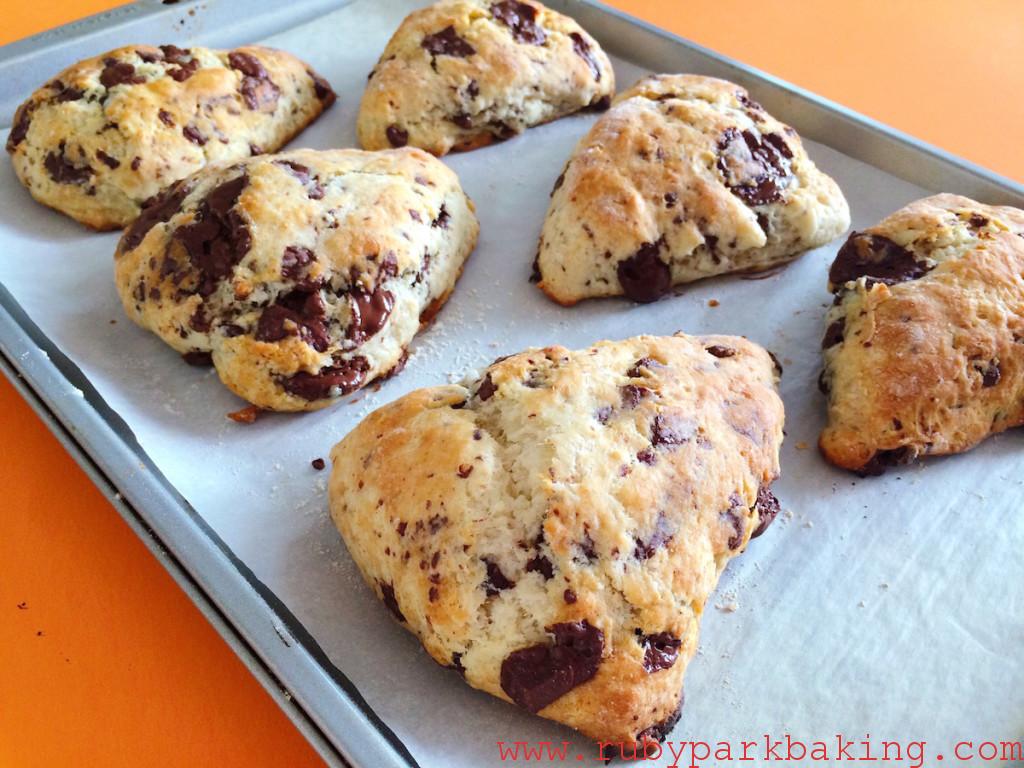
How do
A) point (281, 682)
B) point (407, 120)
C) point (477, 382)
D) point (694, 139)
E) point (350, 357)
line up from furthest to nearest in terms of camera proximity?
1. point (407, 120)
2. point (694, 139)
3. point (350, 357)
4. point (477, 382)
5. point (281, 682)

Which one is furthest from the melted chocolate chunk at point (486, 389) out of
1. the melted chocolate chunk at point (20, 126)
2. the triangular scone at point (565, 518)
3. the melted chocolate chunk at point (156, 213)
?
the melted chocolate chunk at point (20, 126)

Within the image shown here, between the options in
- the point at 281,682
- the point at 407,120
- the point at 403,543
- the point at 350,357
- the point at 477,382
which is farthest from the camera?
the point at 407,120

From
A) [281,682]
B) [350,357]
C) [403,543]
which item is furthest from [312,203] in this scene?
[281,682]

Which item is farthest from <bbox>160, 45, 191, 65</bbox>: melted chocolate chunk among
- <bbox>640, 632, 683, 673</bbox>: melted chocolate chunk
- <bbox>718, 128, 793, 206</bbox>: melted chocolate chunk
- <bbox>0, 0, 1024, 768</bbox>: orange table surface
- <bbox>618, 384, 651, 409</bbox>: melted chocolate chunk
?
<bbox>640, 632, 683, 673</bbox>: melted chocolate chunk

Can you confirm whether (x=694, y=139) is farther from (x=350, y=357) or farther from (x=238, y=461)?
(x=238, y=461)

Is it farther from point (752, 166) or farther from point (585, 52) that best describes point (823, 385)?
point (585, 52)

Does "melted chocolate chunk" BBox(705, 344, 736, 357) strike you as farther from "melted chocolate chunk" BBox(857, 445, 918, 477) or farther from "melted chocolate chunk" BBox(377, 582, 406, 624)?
"melted chocolate chunk" BBox(377, 582, 406, 624)
